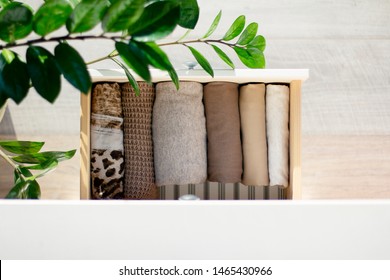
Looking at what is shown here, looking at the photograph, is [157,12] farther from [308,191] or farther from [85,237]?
[308,191]

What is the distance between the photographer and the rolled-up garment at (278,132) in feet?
3.74

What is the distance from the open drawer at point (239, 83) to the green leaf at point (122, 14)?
753mm

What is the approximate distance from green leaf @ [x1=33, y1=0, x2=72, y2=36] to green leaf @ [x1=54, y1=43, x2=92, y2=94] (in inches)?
0.6

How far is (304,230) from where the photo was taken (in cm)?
23

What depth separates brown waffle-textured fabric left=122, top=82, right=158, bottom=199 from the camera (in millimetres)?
1116

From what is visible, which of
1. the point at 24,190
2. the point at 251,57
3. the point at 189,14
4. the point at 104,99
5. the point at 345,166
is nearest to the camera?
→ the point at 189,14

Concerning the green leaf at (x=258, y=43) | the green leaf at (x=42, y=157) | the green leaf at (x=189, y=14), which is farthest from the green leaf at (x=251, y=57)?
the green leaf at (x=42, y=157)

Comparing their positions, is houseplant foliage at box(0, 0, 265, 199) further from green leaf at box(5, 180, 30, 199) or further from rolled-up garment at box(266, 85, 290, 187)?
rolled-up garment at box(266, 85, 290, 187)

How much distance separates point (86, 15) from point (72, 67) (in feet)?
0.10

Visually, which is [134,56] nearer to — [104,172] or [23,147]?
[23,147]

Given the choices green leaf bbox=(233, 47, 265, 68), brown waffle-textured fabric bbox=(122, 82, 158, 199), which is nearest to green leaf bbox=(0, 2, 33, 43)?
green leaf bbox=(233, 47, 265, 68)

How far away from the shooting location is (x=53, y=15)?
10.2 inches

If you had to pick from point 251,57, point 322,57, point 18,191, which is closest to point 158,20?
point 251,57

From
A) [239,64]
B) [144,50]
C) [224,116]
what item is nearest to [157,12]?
[144,50]
